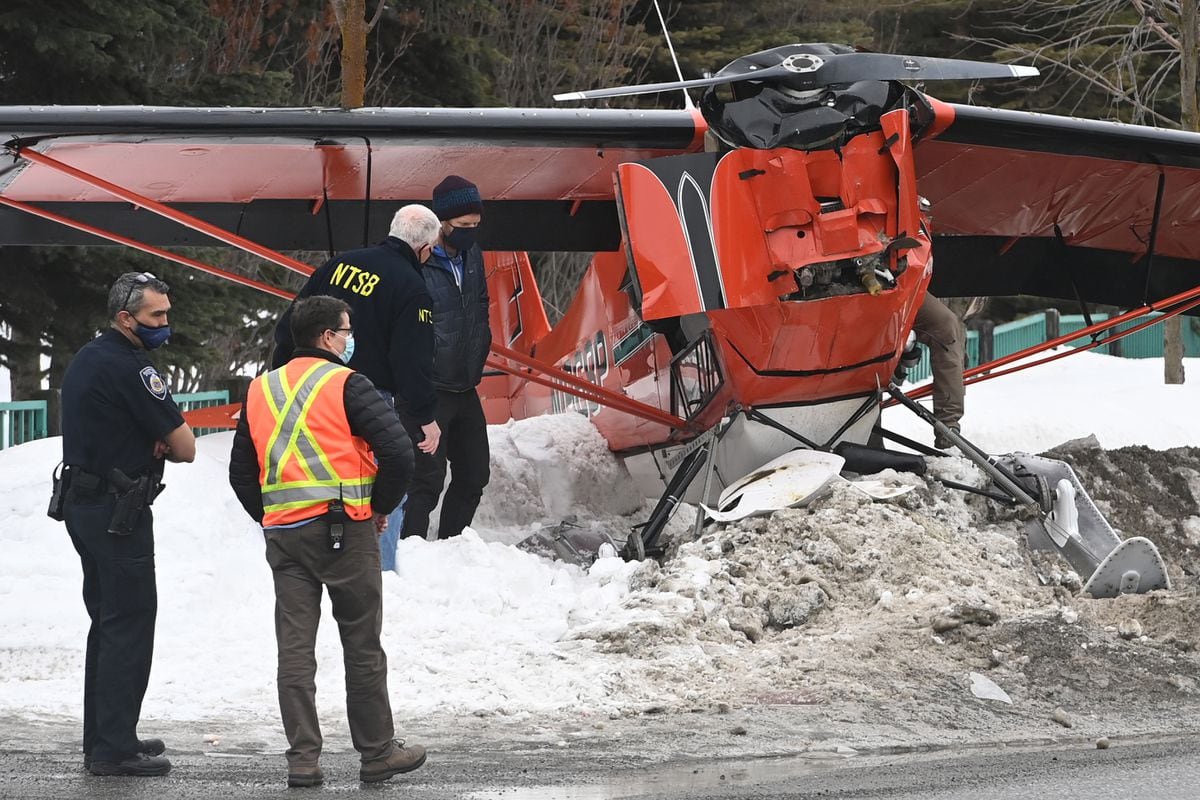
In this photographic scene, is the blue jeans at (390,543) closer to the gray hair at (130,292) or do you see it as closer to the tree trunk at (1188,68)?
the gray hair at (130,292)

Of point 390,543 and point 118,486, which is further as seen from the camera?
point 390,543

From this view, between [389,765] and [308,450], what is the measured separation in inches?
39.8

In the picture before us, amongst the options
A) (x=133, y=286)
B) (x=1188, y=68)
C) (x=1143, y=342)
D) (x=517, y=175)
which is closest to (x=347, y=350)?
(x=133, y=286)

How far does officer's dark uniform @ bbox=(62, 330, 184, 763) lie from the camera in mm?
4973

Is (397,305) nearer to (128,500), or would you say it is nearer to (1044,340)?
(128,500)

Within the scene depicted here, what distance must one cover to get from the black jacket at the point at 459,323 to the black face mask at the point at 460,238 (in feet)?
0.33

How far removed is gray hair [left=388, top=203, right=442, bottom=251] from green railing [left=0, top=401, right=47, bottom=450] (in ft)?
22.0

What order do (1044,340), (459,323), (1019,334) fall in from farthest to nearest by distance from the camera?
(1019,334)
(1044,340)
(459,323)

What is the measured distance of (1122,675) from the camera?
610 cm

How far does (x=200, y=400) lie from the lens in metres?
15.4

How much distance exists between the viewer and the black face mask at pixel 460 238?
798 centimetres

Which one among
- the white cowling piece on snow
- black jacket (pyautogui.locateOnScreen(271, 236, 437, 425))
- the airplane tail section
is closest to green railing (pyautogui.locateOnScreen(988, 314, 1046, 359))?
the airplane tail section

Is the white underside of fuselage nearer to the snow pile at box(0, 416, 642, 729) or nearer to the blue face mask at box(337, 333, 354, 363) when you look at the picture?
the snow pile at box(0, 416, 642, 729)

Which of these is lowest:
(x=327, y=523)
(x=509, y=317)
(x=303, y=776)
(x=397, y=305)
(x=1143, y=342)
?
(x=1143, y=342)
